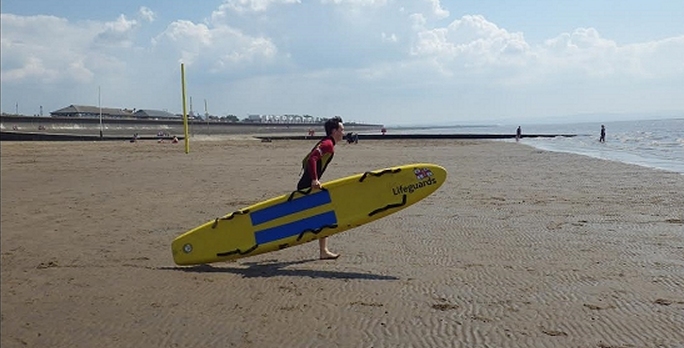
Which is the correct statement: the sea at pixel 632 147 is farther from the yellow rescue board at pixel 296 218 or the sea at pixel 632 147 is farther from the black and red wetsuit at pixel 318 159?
the black and red wetsuit at pixel 318 159

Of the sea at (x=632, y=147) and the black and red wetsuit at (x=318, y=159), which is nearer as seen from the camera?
the black and red wetsuit at (x=318, y=159)

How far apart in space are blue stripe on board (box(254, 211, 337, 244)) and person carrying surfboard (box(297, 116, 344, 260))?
185 millimetres

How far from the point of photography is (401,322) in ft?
12.7

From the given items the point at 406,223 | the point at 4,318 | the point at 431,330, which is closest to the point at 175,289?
the point at 4,318

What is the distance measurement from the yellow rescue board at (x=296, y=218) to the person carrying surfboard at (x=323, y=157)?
132 millimetres

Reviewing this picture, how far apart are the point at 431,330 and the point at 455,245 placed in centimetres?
254

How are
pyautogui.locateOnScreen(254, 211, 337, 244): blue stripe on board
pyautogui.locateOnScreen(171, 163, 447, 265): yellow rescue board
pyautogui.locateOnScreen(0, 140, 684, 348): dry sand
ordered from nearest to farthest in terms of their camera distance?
1. pyautogui.locateOnScreen(0, 140, 684, 348): dry sand
2. pyautogui.locateOnScreen(171, 163, 447, 265): yellow rescue board
3. pyautogui.locateOnScreen(254, 211, 337, 244): blue stripe on board

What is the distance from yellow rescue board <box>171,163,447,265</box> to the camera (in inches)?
215

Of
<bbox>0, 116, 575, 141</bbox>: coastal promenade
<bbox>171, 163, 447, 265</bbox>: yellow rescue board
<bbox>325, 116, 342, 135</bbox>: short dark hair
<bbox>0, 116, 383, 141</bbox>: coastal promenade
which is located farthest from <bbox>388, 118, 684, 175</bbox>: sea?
<bbox>0, 116, 383, 141</bbox>: coastal promenade

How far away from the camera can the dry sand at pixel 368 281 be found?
12.0ft

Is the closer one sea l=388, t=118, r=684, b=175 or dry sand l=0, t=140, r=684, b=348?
dry sand l=0, t=140, r=684, b=348

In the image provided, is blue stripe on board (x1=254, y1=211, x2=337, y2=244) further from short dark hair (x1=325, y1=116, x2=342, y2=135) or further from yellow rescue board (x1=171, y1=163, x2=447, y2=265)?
short dark hair (x1=325, y1=116, x2=342, y2=135)

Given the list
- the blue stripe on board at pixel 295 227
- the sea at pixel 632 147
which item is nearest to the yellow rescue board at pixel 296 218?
the blue stripe on board at pixel 295 227

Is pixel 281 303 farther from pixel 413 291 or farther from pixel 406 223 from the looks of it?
pixel 406 223
